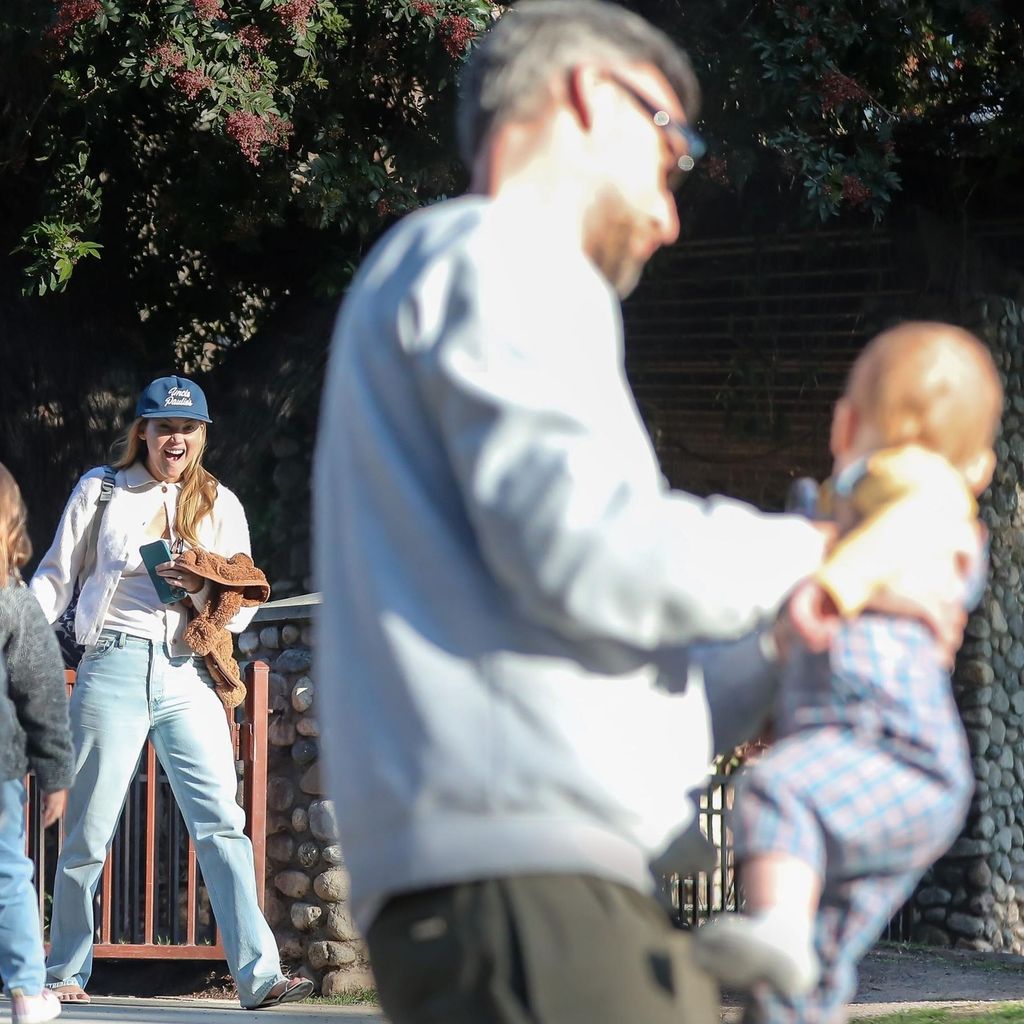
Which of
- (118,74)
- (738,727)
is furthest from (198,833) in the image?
(738,727)

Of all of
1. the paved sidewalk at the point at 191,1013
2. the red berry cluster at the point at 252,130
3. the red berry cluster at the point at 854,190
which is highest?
the red berry cluster at the point at 252,130

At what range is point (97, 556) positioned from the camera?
5535 millimetres

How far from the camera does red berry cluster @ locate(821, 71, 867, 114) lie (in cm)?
777

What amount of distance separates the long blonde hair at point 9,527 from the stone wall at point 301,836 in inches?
87.3

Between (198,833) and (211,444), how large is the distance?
4.15 meters

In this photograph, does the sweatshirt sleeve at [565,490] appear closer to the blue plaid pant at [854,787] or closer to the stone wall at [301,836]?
the blue plaid pant at [854,787]

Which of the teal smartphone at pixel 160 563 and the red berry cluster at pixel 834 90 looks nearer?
the teal smartphone at pixel 160 563

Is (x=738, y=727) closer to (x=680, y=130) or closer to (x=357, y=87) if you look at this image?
(x=680, y=130)

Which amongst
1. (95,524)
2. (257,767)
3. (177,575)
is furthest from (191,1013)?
(95,524)

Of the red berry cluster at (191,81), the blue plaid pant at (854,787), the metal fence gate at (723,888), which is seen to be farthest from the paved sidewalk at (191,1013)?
the blue plaid pant at (854,787)

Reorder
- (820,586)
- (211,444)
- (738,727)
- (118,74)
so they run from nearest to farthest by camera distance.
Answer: (820,586) < (738,727) < (118,74) < (211,444)

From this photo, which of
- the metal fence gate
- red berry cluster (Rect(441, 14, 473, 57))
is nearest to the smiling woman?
red berry cluster (Rect(441, 14, 473, 57))

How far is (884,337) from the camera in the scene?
2018mm

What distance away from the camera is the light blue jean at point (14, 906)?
4750 mm
